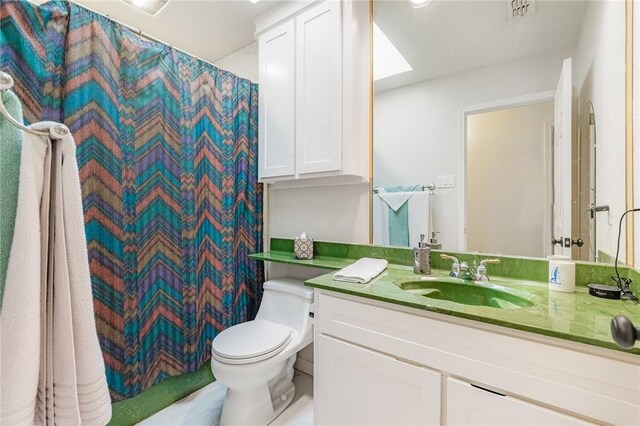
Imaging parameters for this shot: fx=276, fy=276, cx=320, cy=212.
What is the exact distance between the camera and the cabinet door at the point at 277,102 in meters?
1.70

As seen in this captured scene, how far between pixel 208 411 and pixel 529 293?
1.71m

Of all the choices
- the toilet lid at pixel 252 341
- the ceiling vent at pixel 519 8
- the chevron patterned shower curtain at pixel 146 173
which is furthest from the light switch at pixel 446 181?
the chevron patterned shower curtain at pixel 146 173

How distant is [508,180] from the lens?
129 centimetres

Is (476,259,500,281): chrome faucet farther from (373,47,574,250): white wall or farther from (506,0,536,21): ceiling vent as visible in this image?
(506,0,536,21): ceiling vent

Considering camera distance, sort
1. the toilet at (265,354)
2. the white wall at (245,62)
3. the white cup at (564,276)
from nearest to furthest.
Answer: the white cup at (564,276) < the toilet at (265,354) < the white wall at (245,62)

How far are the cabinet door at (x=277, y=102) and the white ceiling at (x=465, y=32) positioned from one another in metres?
0.54

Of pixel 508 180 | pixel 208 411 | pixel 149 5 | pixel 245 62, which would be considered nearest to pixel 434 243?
pixel 508 180

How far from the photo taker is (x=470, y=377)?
2.73ft

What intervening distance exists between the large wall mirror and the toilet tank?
56 cm

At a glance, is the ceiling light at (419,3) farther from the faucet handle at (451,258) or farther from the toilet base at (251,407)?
the toilet base at (251,407)

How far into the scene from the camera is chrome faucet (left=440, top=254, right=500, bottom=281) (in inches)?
47.1

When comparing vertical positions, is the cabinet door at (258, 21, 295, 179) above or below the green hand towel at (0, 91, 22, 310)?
above

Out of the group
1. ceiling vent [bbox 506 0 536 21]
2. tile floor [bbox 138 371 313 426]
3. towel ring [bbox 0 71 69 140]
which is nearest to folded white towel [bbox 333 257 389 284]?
tile floor [bbox 138 371 313 426]

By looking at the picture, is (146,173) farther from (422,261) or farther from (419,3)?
(419,3)
